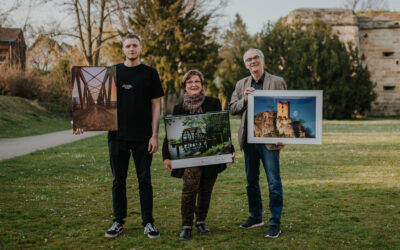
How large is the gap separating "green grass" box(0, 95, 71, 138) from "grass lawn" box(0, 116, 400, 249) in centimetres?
960

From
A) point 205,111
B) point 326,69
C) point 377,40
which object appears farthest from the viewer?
point 377,40

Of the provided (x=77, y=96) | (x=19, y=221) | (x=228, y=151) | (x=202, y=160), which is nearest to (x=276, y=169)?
(x=228, y=151)

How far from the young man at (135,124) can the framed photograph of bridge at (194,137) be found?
0.88ft

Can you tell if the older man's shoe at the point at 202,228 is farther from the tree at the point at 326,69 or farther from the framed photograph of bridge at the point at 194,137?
the tree at the point at 326,69

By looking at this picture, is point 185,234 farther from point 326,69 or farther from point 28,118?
point 326,69

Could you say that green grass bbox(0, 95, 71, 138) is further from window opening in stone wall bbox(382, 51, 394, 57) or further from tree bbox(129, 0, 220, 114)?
window opening in stone wall bbox(382, 51, 394, 57)

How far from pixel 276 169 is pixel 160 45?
106ft

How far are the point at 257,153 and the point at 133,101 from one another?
1.71 m

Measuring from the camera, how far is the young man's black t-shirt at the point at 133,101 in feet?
14.0

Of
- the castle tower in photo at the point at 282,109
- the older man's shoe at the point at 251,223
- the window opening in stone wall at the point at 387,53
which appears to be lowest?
the older man's shoe at the point at 251,223

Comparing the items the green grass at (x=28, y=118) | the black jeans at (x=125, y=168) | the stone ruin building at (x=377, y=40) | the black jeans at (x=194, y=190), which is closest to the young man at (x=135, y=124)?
the black jeans at (x=125, y=168)

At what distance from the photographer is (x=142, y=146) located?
4.32m

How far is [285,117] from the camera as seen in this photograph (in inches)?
169

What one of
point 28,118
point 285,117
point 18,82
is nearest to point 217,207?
point 285,117
